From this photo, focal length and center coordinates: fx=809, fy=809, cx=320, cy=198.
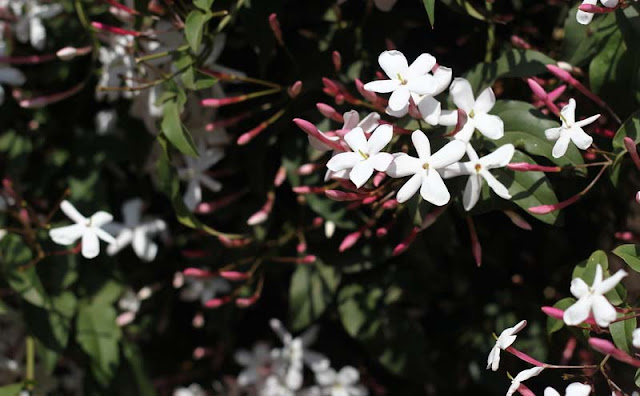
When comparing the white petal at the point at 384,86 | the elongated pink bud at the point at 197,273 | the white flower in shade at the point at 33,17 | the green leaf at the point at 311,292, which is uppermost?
the white petal at the point at 384,86

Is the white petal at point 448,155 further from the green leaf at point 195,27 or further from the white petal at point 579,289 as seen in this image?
the green leaf at point 195,27

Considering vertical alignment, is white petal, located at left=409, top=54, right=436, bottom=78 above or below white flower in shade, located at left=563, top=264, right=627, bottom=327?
above

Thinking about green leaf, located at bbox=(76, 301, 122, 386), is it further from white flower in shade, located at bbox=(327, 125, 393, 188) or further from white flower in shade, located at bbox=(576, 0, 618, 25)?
white flower in shade, located at bbox=(576, 0, 618, 25)

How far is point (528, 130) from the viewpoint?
106 cm

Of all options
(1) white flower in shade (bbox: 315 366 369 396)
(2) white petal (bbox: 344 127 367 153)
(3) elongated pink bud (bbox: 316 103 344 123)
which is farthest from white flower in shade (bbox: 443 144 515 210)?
(1) white flower in shade (bbox: 315 366 369 396)

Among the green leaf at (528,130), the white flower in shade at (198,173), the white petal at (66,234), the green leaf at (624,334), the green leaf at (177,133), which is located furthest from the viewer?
the white flower in shade at (198,173)

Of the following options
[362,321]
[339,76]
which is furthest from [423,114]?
[362,321]

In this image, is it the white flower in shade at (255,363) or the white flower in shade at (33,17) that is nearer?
the white flower in shade at (33,17)

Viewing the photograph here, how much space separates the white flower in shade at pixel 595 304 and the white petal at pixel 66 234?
0.78 metres

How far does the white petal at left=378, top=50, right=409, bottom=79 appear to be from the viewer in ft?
3.28

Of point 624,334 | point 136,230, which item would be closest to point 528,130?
point 624,334

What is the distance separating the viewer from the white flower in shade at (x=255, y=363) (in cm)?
161

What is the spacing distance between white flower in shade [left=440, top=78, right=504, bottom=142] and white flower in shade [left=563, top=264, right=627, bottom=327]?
0.81 feet

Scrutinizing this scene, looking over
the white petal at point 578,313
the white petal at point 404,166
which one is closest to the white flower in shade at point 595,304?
the white petal at point 578,313
